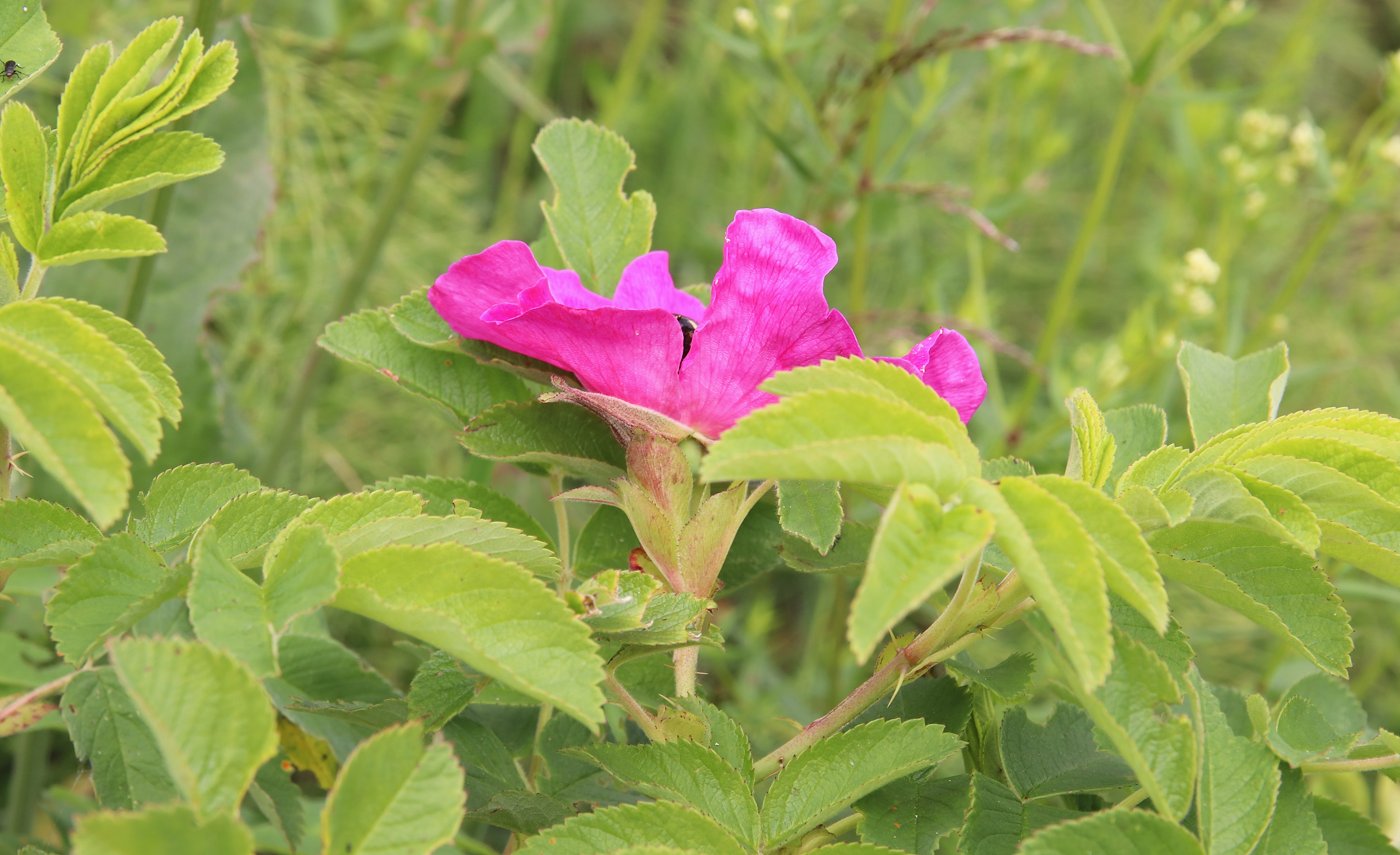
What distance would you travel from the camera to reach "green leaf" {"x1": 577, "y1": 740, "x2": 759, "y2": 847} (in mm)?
510

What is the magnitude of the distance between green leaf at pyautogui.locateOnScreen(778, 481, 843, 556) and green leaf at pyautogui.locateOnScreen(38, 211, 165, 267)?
10.5 inches

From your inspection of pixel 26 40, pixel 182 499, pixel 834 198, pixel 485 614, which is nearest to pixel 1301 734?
pixel 485 614

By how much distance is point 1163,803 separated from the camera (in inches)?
17.9

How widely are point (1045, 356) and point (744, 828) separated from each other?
0.89 meters

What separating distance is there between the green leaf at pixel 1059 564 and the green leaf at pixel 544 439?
217 mm

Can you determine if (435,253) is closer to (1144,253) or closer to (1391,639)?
(1144,253)

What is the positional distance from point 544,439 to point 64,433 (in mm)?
225

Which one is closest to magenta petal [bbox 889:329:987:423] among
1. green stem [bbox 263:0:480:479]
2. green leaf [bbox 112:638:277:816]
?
green leaf [bbox 112:638:277:816]

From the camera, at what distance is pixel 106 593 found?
1.58 feet

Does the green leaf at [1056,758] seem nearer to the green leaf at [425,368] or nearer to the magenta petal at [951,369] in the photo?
the magenta petal at [951,369]

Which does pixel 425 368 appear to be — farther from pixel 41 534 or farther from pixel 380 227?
pixel 380 227

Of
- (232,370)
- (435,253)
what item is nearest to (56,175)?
(232,370)

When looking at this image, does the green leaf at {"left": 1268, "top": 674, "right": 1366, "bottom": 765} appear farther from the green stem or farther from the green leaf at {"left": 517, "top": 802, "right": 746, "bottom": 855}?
the green stem

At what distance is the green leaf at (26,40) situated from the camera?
541 millimetres
